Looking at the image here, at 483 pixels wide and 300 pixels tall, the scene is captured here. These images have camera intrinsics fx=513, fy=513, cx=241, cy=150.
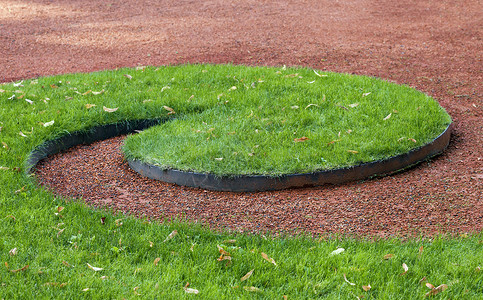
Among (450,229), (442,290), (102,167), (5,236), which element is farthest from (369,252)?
(102,167)

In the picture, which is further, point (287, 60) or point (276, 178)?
point (287, 60)

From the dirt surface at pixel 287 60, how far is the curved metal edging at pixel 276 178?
0.21 ft

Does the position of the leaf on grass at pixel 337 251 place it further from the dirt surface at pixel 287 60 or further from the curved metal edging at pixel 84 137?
the curved metal edging at pixel 84 137

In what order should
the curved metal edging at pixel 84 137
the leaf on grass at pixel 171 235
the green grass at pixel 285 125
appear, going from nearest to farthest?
1. the leaf on grass at pixel 171 235
2. the green grass at pixel 285 125
3. the curved metal edging at pixel 84 137

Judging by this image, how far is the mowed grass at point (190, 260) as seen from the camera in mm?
2486

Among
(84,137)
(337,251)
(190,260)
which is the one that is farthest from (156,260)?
(84,137)

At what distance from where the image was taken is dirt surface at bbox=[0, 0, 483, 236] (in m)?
3.42

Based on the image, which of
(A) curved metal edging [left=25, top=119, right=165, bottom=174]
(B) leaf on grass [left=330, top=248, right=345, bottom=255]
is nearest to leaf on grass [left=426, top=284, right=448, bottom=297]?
(B) leaf on grass [left=330, top=248, right=345, bottom=255]

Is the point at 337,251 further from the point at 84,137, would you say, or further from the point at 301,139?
the point at 84,137

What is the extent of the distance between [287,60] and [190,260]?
4.45 m

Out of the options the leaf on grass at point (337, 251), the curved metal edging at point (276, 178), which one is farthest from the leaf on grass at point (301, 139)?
the leaf on grass at point (337, 251)

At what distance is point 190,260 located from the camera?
2736 mm

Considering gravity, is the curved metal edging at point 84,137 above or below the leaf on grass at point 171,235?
below

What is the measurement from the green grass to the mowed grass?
2.71 feet
